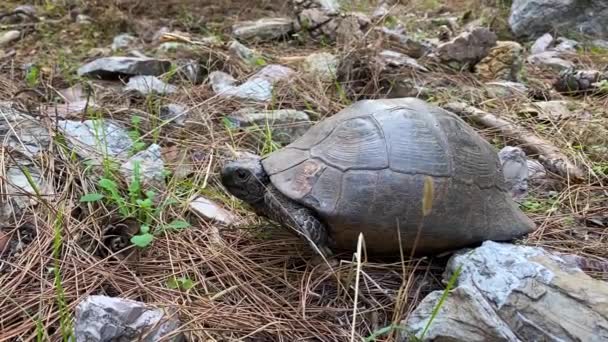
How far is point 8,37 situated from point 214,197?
2974 mm

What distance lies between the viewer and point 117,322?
1441 mm

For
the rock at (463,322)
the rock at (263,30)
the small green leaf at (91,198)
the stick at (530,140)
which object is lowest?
the rock at (263,30)

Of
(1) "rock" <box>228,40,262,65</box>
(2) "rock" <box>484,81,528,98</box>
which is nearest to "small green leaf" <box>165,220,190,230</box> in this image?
(1) "rock" <box>228,40,262,65</box>

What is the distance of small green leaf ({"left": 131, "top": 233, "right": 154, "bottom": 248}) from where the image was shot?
1.83 metres

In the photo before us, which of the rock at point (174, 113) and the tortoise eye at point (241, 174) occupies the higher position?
the tortoise eye at point (241, 174)

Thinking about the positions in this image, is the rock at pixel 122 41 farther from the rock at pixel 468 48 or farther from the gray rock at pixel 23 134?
the rock at pixel 468 48

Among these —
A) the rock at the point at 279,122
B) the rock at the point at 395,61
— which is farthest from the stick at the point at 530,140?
the rock at the point at 279,122

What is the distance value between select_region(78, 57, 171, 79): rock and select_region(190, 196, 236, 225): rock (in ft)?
5.33

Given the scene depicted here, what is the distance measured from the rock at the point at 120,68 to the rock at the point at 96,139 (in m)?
0.93

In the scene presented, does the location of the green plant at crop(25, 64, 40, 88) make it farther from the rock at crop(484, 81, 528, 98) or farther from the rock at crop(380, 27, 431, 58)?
the rock at crop(484, 81, 528, 98)

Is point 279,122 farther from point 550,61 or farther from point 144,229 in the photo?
point 550,61

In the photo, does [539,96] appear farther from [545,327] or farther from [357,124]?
[545,327]

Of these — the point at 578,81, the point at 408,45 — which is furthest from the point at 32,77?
the point at 578,81

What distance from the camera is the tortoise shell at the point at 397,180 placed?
178cm
